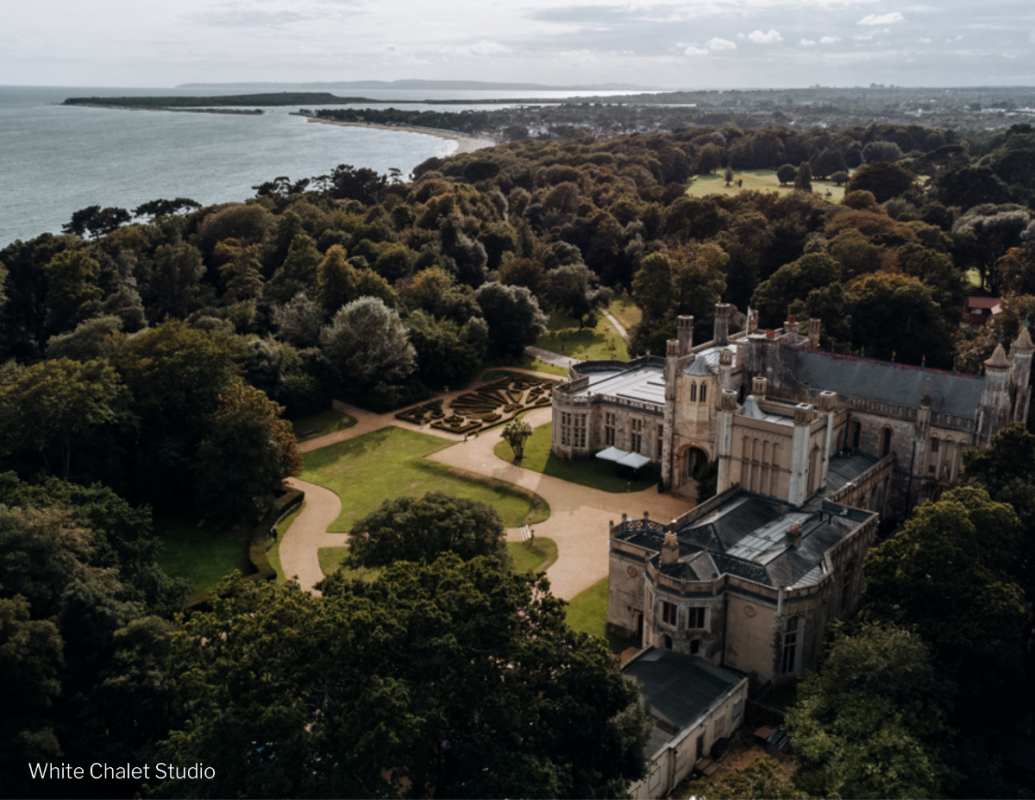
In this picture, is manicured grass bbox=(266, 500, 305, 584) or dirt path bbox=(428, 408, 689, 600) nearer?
dirt path bbox=(428, 408, 689, 600)

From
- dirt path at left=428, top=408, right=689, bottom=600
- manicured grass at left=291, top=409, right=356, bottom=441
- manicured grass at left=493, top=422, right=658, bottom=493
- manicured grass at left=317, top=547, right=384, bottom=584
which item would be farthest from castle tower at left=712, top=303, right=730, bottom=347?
manicured grass at left=317, top=547, right=384, bottom=584

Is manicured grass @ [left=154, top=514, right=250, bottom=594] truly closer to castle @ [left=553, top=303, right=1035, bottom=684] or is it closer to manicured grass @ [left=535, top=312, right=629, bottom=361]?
castle @ [left=553, top=303, right=1035, bottom=684]

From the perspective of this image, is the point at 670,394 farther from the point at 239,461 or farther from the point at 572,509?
the point at 239,461

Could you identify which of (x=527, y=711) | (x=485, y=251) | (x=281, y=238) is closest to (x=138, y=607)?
(x=527, y=711)

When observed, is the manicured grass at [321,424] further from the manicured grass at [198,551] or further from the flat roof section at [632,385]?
the flat roof section at [632,385]

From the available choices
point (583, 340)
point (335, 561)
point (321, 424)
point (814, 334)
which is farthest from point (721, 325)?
point (335, 561)

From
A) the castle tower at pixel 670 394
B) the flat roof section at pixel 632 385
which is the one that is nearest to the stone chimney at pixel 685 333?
the flat roof section at pixel 632 385

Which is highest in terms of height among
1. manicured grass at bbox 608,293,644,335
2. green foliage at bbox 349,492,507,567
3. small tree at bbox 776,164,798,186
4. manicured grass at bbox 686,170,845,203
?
small tree at bbox 776,164,798,186
